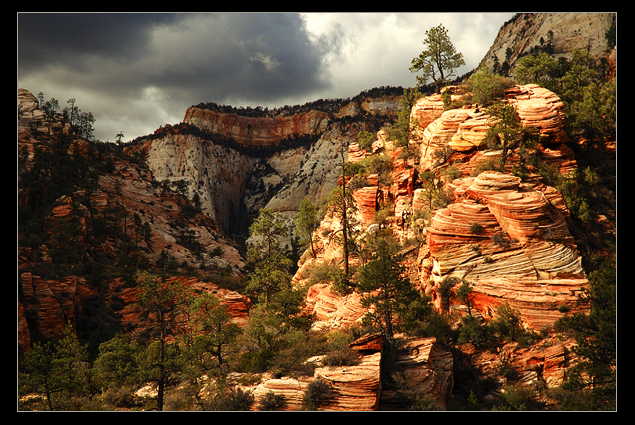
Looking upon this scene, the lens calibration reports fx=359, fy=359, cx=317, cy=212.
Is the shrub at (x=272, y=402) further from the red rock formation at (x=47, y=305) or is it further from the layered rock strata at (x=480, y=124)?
the red rock formation at (x=47, y=305)

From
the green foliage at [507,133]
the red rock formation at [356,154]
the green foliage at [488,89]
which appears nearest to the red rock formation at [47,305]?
the red rock formation at [356,154]

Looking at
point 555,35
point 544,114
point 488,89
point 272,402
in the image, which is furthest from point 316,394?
point 555,35

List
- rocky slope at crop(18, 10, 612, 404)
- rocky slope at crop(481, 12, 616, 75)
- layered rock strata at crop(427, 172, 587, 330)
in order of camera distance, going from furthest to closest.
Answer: rocky slope at crop(481, 12, 616, 75) < layered rock strata at crop(427, 172, 587, 330) < rocky slope at crop(18, 10, 612, 404)

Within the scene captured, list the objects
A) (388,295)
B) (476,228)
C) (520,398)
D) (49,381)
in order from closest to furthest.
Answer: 1. (520,398)
2. (49,381)
3. (388,295)
4. (476,228)

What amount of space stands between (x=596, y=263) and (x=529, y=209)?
5.18m

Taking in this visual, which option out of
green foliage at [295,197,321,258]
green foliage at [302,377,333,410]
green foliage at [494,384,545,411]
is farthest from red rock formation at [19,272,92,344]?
green foliage at [494,384,545,411]

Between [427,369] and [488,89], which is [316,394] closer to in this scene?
[427,369]

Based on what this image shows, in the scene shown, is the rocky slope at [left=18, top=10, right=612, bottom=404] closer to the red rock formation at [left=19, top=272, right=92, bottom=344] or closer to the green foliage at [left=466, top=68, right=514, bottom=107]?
the red rock formation at [left=19, top=272, right=92, bottom=344]

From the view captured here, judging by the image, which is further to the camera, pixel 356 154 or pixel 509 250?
pixel 356 154

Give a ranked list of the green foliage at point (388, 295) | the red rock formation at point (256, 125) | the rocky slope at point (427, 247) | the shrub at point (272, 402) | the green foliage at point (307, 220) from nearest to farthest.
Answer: the shrub at point (272, 402) → the rocky slope at point (427, 247) → the green foliage at point (388, 295) → the green foliage at point (307, 220) → the red rock formation at point (256, 125)

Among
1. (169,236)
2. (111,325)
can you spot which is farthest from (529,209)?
(169,236)

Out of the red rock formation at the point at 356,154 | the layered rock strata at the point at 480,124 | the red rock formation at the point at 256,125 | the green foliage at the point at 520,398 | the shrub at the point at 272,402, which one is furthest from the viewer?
the red rock formation at the point at 256,125

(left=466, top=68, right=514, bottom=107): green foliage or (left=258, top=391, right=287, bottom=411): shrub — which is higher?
(left=466, top=68, right=514, bottom=107): green foliage

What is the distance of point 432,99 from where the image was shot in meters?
33.8
